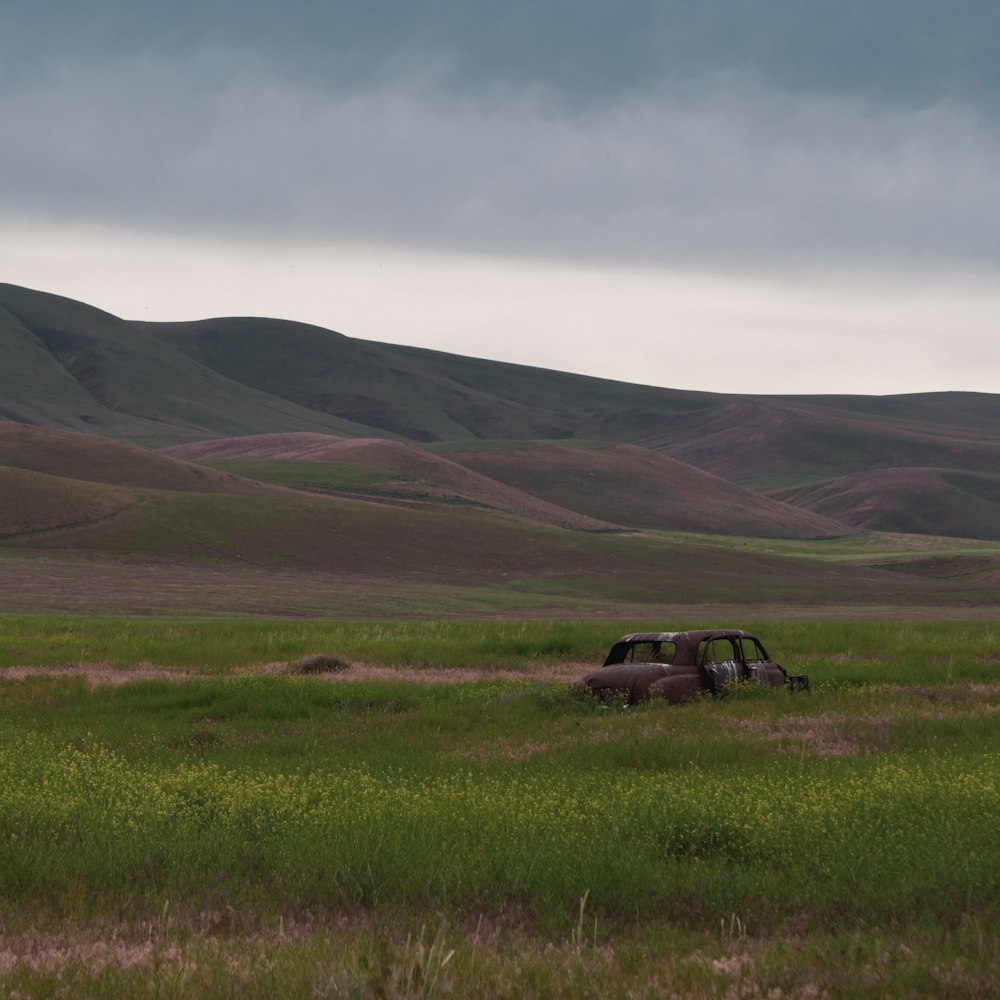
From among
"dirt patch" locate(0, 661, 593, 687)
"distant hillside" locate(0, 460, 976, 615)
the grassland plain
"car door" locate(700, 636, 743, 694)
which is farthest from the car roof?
"distant hillside" locate(0, 460, 976, 615)

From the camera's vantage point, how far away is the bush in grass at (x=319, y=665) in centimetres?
2692

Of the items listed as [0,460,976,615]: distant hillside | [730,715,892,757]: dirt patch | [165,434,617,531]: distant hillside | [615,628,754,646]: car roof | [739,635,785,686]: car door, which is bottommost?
[0,460,976,615]: distant hillside

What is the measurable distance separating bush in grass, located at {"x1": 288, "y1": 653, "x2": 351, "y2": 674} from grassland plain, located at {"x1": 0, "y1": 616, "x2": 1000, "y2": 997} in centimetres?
568

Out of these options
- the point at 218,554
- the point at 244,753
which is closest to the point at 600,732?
the point at 244,753

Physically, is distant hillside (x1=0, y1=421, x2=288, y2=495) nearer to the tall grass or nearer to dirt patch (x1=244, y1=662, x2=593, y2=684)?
the tall grass

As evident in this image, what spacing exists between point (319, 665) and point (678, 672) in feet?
31.3

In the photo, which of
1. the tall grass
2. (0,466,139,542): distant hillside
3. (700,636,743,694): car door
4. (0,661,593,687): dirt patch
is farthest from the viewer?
(0,466,139,542): distant hillside

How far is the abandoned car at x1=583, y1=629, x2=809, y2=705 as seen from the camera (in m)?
20.9

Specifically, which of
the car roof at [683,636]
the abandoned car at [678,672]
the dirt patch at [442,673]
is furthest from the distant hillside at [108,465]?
the car roof at [683,636]

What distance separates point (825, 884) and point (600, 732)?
874cm

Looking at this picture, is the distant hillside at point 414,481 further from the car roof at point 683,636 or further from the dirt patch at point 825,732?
the dirt patch at point 825,732

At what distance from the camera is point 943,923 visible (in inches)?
313

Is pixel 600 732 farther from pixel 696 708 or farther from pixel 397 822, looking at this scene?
pixel 397 822

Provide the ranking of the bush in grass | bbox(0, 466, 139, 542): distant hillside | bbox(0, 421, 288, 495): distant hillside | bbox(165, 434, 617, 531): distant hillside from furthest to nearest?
bbox(165, 434, 617, 531): distant hillside → bbox(0, 421, 288, 495): distant hillside → bbox(0, 466, 139, 542): distant hillside → the bush in grass
